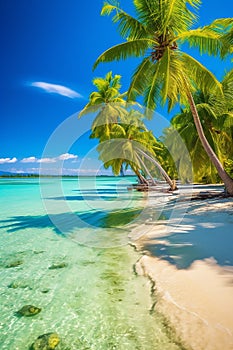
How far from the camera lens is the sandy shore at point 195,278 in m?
2.39

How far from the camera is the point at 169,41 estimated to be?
28.6ft

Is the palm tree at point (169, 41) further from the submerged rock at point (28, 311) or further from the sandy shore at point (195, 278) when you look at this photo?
the submerged rock at point (28, 311)

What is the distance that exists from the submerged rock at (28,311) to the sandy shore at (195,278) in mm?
1502

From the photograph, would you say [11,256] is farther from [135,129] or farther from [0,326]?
[135,129]

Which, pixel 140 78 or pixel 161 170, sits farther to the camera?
pixel 161 170

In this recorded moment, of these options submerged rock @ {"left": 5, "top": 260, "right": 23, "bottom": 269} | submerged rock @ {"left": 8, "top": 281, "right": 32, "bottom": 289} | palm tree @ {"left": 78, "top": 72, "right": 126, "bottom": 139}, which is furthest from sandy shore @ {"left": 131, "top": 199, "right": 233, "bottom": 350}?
palm tree @ {"left": 78, "top": 72, "right": 126, "bottom": 139}

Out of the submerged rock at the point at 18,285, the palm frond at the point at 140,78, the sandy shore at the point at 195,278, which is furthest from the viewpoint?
the palm frond at the point at 140,78

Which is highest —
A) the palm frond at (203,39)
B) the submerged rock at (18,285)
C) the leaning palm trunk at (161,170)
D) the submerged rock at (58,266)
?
the palm frond at (203,39)

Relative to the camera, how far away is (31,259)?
517 cm

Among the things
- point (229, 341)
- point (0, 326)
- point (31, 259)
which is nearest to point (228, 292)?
point (229, 341)

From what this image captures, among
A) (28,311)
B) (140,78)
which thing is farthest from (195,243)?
(140,78)

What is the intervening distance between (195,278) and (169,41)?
810 cm

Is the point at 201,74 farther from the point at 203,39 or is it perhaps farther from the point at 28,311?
the point at 28,311

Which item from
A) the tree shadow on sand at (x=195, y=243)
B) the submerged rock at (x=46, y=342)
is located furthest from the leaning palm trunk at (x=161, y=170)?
the submerged rock at (x=46, y=342)
